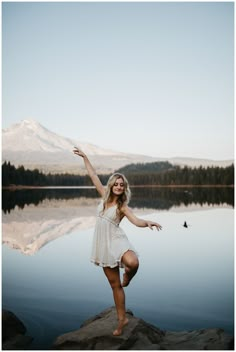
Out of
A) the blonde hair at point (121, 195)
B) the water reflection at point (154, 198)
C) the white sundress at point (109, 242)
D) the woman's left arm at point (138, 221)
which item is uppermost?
the blonde hair at point (121, 195)

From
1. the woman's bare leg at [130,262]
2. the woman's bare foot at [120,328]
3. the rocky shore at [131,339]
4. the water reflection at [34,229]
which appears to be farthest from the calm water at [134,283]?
the woman's bare leg at [130,262]

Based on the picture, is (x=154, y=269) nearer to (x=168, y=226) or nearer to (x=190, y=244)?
(x=190, y=244)

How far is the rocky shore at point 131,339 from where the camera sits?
4172 millimetres

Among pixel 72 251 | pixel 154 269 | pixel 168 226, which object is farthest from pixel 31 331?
pixel 168 226

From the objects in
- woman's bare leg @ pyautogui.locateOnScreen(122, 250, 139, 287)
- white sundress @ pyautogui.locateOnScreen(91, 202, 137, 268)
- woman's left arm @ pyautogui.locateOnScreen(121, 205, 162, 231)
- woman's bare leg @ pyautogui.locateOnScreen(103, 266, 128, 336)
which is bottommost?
woman's bare leg @ pyautogui.locateOnScreen(103, 266, 128, 336)

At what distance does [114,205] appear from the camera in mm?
4055

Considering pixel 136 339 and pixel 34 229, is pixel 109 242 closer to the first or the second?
pixel 136 339

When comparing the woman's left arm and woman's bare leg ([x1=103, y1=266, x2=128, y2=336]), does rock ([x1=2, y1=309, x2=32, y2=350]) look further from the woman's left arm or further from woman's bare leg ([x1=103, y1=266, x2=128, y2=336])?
the woman's left arm

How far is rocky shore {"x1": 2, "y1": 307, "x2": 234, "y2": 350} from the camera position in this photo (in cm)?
417

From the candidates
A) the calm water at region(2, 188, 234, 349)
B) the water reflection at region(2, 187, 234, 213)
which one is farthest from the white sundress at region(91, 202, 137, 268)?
the water reflection at region(2, 187, 234, 213)

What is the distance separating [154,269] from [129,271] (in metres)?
4.28

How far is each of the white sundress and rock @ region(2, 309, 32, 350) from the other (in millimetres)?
1367

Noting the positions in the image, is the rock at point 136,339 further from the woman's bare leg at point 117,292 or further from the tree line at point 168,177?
the tree line at point 168,177

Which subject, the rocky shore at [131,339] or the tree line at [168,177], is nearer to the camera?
the rocky shore at [131,339]
